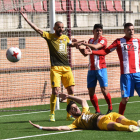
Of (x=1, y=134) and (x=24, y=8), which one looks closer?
(x=1, y=134)

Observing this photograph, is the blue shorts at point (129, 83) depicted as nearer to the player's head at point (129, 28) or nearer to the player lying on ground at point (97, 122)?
the player's head at point (129, 28)

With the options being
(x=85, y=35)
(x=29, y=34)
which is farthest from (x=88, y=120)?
(x=85, y=35)

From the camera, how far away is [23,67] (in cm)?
1168

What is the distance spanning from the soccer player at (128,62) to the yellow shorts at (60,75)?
55.2 inches

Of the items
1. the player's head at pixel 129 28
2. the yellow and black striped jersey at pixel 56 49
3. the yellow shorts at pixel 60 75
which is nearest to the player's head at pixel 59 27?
the yellow and black striped jersey at pixel 56 49

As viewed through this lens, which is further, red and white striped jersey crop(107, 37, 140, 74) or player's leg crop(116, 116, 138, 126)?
red and white striped jersey crop(107, 37, 140, 74)

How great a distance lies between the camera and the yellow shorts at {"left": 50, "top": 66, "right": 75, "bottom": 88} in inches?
315

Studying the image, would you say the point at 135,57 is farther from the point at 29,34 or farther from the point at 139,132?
the point at 29,34

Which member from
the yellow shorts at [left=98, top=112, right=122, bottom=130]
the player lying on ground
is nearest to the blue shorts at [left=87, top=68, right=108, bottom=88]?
the player lying on ground

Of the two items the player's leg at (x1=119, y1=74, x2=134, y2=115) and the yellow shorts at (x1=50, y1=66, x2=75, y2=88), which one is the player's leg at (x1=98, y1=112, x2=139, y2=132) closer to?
the player's leg at (x1=119, y1=74, x2=134, y2=115)

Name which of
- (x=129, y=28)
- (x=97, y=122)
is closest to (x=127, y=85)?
(x=129, y=28)

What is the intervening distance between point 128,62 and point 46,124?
6.87 ft

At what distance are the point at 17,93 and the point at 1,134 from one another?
5043 mm

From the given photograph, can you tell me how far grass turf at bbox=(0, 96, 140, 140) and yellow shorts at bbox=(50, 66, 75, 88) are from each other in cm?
82
